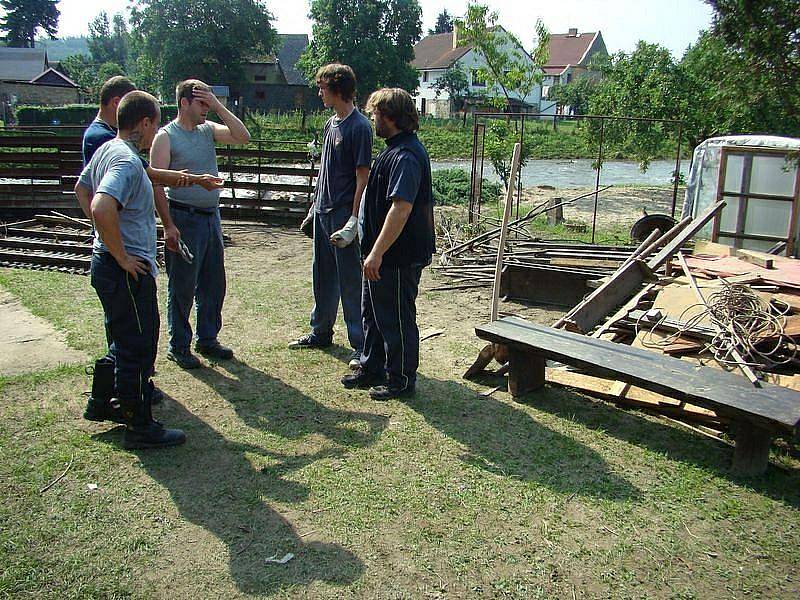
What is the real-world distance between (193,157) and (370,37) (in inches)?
2041

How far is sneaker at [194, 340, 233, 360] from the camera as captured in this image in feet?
18.5

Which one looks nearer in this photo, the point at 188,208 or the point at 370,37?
the point at 188,208

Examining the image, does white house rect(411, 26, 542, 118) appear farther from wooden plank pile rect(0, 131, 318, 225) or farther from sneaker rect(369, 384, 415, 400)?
sneaker rect(369, 384, 415, 400)

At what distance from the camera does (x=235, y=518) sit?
11.2ft

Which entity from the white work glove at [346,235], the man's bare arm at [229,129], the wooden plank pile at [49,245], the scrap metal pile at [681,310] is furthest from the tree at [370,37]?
the white work glove at [346,235]

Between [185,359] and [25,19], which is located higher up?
[25,19]

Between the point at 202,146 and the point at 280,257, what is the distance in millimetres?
4741

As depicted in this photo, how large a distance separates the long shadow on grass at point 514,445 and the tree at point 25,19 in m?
94.4

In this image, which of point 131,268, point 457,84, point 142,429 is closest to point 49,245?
point 142,429

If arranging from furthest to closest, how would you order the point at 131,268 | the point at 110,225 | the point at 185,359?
the point at 185,359
the point at 131,268
the point at 110,225

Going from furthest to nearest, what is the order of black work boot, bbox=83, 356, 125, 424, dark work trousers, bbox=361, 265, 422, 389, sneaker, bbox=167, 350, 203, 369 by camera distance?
sneaker, bbox=167, 350, 203, 369 < dark work trousers, bbox=361, 265, 422, 389 < black work boot, bbox=83, 356, 125, 424

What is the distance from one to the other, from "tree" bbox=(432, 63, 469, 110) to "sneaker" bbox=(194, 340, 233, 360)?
180 feet

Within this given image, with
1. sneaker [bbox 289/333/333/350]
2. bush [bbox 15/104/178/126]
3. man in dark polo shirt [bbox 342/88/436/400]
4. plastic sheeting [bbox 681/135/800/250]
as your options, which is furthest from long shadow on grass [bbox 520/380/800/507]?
bush [bbox 15/104/178/126]

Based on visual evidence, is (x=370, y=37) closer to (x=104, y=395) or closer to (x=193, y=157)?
(x=193, y=157)
